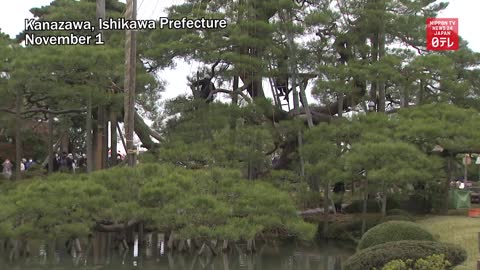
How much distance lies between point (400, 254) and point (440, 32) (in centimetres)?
1564

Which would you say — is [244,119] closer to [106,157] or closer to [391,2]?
[106,157]

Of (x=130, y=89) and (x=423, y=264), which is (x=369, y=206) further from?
(x=423, y=264)

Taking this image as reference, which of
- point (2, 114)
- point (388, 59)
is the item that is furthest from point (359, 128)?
point (2, 114)

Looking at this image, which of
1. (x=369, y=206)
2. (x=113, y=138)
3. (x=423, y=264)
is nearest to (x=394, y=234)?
(x=423, y=264)

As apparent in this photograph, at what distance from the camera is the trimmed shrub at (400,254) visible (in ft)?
28.9

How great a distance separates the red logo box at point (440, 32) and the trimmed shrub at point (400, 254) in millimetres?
14423

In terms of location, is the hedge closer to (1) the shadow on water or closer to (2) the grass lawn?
(2) the grass lawn

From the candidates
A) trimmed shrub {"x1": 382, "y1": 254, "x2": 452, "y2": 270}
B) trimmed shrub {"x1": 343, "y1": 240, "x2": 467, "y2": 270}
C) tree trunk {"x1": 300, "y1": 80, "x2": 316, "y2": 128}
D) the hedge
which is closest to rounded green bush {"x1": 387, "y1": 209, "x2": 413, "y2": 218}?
the hedge

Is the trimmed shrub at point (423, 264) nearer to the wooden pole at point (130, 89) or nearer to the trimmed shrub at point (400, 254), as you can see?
the trimmed shrub at point (400, 254)

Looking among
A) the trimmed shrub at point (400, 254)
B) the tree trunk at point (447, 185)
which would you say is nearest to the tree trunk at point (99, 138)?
the tree trunk at point (447, 185)

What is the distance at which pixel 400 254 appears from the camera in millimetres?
8797

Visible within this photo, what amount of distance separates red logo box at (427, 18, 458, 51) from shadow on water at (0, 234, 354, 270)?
873cm

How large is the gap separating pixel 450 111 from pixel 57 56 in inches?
481

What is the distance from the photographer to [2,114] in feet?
75.7
